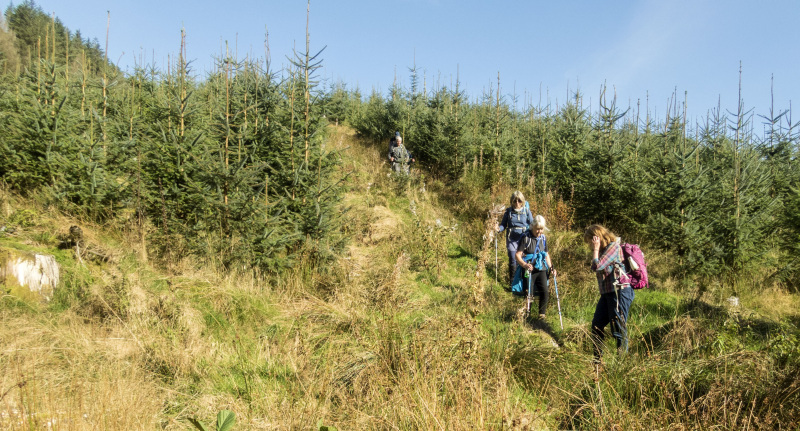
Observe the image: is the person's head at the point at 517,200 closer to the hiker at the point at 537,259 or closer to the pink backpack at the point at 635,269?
the hiker at the point at 537,259

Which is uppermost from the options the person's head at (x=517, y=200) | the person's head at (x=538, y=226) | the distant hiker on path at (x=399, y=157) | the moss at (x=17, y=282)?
the distant hiker on path at (x=399, y=157)

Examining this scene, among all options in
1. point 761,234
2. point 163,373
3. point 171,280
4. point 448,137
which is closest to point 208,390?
point 163,373

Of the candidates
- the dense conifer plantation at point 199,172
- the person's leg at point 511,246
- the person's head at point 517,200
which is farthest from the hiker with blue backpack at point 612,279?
the dense conifer plantation at point 199,172

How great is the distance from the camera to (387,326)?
13.8 ft

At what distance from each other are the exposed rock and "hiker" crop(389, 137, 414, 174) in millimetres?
9417

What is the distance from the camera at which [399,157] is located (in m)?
13.9

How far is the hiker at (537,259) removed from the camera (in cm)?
619

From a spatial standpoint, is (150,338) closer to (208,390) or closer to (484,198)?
(208,390)

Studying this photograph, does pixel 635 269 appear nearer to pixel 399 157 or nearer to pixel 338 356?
pixel 338 356

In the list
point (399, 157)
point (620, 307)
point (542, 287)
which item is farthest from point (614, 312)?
point (399, 157)

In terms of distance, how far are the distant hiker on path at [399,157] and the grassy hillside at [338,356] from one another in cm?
654

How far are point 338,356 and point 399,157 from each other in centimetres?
1013

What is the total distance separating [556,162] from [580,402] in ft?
37.3

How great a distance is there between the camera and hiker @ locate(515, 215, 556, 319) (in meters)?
6.19
